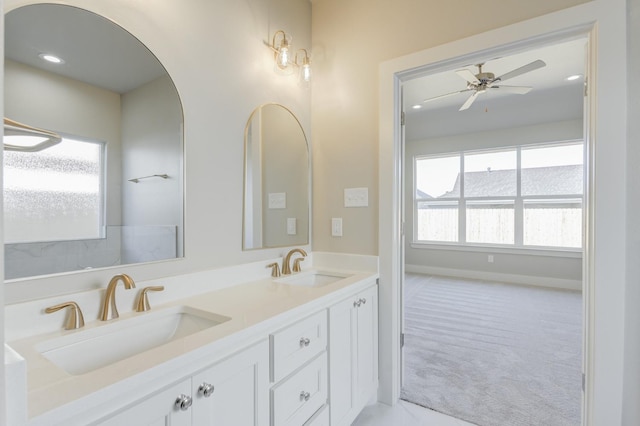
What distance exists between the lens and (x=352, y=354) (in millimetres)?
1661

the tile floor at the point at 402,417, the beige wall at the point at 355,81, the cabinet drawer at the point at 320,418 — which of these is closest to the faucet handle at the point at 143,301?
the cabinet drawer at the point at 320,418

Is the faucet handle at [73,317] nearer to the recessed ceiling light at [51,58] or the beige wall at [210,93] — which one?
the beige wall at [210,93]

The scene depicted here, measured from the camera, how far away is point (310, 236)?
88.5 inches

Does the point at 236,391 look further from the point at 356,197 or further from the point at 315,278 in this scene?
the point at 356,197

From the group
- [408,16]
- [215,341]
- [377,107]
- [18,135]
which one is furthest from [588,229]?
[18,135]

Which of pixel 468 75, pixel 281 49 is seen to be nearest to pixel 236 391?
pixel 281 49

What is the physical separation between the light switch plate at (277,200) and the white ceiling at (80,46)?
2.93 feet

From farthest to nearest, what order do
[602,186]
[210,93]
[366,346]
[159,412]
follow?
[366,346] → [210,93] → [602,186] → [159,412]

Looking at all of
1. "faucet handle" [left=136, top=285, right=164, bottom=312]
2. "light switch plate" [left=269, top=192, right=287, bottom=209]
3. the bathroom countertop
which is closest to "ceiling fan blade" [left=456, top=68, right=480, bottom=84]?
"light switch plate" [left=269, top=192, right=287, bottom=209]

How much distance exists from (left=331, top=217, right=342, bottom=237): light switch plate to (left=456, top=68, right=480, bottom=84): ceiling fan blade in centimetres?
→ 219

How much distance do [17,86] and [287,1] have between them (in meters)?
1.68

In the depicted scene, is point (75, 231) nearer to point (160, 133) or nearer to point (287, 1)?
point (160, 133)

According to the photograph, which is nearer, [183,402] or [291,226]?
[183,402]

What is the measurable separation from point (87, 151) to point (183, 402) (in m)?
0.94
